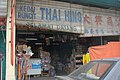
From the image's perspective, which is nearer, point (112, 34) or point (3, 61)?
point (3, 61)

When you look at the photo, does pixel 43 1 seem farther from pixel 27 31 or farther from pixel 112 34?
pixel 112 34

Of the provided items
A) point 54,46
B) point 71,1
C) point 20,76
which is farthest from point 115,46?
point 54,46

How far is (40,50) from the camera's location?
1508cm

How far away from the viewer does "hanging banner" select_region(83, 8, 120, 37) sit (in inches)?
579

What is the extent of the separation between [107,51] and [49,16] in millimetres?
2987

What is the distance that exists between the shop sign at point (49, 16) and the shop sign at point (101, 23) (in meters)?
0.53

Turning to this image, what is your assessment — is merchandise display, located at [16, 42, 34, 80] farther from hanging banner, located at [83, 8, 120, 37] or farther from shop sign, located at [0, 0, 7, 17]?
hanging banner, located at [83, 8, 120, 37]

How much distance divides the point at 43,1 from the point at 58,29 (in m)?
1.42

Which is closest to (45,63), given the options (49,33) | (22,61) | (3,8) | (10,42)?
(49,33)

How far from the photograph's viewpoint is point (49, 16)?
13219 millimetres

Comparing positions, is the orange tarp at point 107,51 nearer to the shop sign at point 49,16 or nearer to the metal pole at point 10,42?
the shop sign at point 49,16

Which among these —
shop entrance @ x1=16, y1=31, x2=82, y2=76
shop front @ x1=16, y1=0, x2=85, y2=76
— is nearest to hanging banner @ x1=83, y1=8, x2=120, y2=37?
shop front @ x1=16, y1=0, x2=85, y2=76

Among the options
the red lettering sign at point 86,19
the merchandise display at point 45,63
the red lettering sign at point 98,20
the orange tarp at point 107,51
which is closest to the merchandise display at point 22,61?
the merchandise display at point 45,63

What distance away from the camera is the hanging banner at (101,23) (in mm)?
14705
